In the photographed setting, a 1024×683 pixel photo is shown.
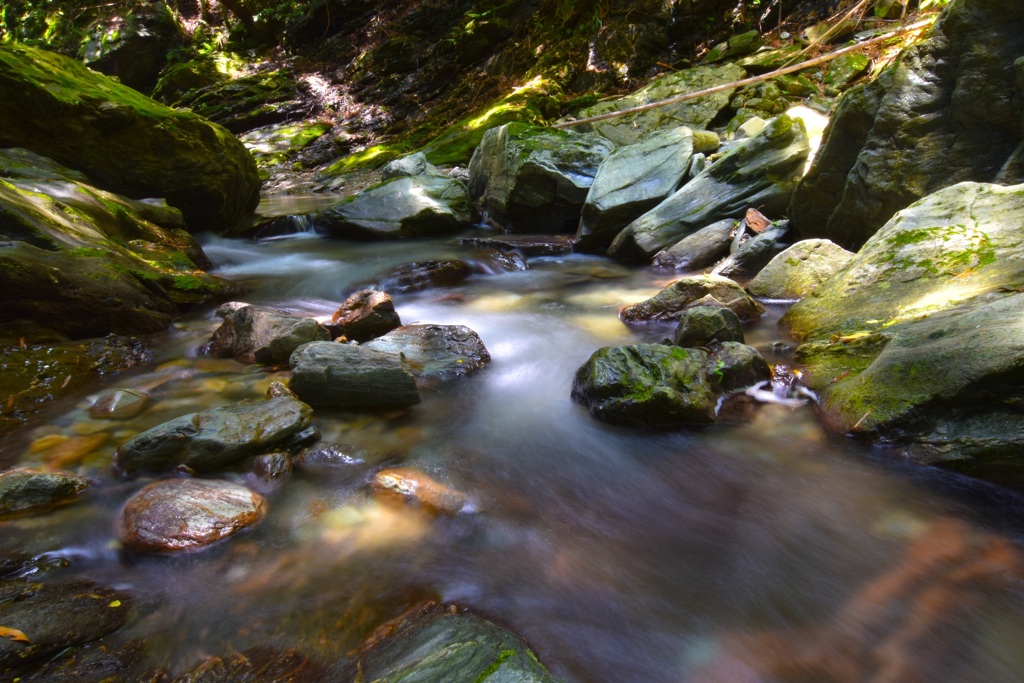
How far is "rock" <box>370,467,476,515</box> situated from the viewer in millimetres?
2779

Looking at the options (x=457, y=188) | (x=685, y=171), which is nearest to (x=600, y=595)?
(x=685, y=171)

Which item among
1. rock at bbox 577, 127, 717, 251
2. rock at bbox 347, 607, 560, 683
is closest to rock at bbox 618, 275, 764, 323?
rock at bbox 577, 127, 717, 251

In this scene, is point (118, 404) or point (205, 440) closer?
point (205, 440)

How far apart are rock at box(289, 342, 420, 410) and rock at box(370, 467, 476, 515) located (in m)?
0.81

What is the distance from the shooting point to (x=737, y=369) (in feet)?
12.1

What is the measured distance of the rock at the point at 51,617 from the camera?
180 cm

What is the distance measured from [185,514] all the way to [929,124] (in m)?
6.57

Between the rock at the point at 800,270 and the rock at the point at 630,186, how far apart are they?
8.62 feet

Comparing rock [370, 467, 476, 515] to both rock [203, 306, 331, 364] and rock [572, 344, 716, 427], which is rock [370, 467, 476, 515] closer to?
rock [572, 344, 716, 427]

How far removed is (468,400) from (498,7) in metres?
17.7

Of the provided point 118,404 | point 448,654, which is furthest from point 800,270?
point 118,404

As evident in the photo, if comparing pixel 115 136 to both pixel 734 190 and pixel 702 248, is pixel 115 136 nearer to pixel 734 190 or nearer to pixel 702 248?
pixel 702 248

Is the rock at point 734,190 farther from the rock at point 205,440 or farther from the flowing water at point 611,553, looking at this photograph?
the rock at point 205,440

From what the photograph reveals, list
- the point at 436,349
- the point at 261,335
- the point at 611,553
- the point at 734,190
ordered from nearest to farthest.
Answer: the point at 611,553 → the point at 261,335 → the point at 436,349 → the point at 734,190
